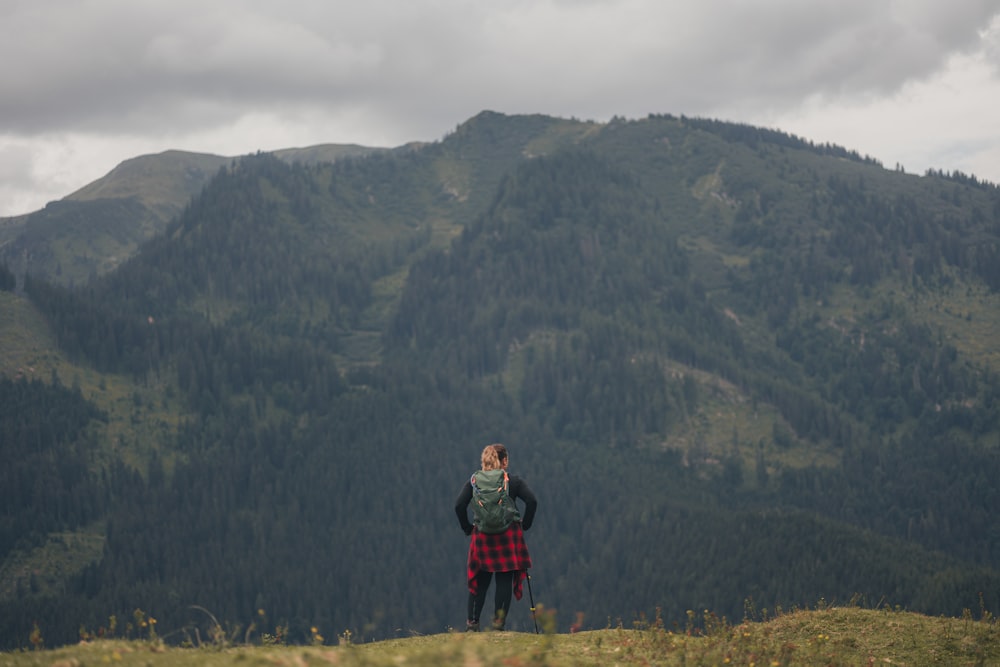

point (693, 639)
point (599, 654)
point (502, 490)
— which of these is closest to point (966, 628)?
point (693, 639)

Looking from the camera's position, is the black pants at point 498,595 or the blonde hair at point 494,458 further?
the black pants at point 498,595

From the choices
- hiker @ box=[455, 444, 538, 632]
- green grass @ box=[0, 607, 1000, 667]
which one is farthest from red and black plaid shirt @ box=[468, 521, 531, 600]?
green grass @ box=[0, 607, 1000, 667]

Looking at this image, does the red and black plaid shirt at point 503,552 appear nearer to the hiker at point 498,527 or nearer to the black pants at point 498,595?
the hiker at point 498,527

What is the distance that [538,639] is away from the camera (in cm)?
3008

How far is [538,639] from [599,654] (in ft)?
6.62

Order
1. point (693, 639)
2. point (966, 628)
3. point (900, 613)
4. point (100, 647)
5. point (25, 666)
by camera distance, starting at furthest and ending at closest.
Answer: point (900, 613), point (966, 628), point (693, 639), point (100, 647), point (25, 666)

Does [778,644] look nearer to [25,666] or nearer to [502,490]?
[502,490]

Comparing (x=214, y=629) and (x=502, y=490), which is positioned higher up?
(x=502, y=490)

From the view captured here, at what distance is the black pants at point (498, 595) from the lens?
29.8 meters

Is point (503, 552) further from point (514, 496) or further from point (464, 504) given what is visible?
point (464, 504)

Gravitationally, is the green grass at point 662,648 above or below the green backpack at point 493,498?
below

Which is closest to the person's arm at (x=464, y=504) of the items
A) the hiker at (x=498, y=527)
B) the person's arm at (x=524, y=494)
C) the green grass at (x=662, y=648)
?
the hiker at (x=498, y=527)

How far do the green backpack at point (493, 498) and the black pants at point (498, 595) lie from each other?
1.59 meters

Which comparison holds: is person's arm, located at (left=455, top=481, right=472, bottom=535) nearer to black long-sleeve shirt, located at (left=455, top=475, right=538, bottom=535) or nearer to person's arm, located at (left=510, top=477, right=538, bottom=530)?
black long-sleeve shirt, located at (left=455, top=475, right=538, bottom=535)
